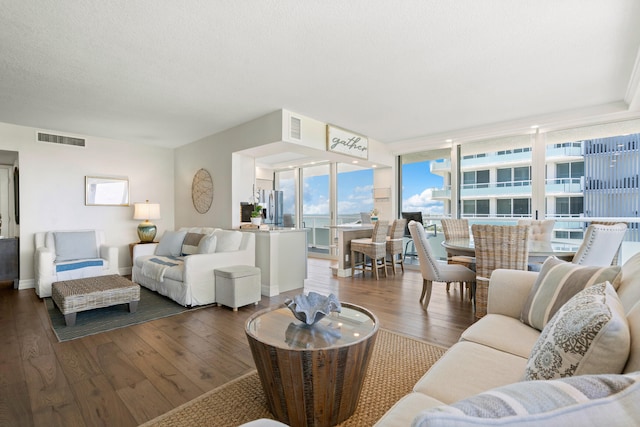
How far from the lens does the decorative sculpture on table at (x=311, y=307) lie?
1.90 meters

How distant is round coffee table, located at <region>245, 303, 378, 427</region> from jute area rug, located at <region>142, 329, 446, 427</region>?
0.37 ft

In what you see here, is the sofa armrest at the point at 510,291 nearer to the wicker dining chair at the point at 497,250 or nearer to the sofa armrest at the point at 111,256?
the wicker dining chair at the point at 497,250

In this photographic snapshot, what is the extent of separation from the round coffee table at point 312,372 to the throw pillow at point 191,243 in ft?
10.9

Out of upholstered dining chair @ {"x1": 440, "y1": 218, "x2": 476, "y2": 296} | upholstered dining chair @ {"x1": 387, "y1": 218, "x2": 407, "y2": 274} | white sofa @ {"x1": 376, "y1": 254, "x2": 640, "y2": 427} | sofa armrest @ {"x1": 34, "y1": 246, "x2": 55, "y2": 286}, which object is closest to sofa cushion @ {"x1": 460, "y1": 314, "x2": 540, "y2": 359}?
white sofa @ {"x1": 376, "y1": 254, "x2": 640, "y2": 427}

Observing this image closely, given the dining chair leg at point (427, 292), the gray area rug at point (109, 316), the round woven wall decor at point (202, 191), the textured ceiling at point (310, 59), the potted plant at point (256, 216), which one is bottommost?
the gray area rug at point (109, 316)

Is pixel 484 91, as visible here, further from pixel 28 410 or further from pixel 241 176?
pixel 28 410

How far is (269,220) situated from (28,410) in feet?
19.0

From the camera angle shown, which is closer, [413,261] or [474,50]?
[474,50]

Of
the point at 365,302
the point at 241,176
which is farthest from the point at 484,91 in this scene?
the point at 241,176

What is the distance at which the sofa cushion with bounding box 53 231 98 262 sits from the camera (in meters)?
4.57

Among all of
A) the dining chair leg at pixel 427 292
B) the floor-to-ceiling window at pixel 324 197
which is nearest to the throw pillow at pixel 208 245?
the dining chair leg at pixel 427 292

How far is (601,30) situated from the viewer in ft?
8.35

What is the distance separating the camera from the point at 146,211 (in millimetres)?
5680

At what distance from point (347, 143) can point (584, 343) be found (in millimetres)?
4848
